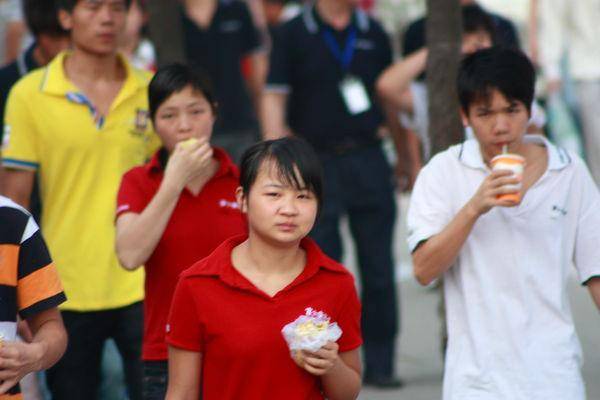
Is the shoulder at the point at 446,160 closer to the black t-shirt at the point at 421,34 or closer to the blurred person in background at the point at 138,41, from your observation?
the black t-shirt at the point at 421,34

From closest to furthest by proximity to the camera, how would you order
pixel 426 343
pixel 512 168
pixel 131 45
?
pixel 512 168, pixel 426 343, pixel 131 45

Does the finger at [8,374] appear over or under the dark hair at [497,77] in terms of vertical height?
under

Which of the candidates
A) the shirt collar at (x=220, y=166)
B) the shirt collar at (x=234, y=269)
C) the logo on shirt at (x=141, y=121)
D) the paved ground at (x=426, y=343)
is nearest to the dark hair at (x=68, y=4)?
the logo on shirt at (x=141, y=121)

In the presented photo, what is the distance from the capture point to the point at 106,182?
248 inches

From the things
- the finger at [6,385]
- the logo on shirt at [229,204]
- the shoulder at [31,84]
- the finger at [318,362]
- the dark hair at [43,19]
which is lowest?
the finger at [318,362]

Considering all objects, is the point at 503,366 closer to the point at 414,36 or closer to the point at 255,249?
the point at 255,249

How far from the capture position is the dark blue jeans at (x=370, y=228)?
26.8 ft

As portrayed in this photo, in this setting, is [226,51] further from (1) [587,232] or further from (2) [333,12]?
(1) [587,232]

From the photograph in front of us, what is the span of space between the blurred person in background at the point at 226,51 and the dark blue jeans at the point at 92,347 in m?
3.49

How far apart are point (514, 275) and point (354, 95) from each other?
3.42 m

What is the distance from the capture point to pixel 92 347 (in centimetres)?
631

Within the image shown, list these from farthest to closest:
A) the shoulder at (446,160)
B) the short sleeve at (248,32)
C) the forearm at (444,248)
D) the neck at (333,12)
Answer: the short sleeve at (248,32) < the neck at (333,12) < the shoulder at (446,160) < the forearm at (444,248)

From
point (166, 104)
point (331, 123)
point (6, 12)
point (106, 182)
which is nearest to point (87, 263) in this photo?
point (106, 182)

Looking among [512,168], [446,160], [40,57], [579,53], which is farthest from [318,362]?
[579,53]
